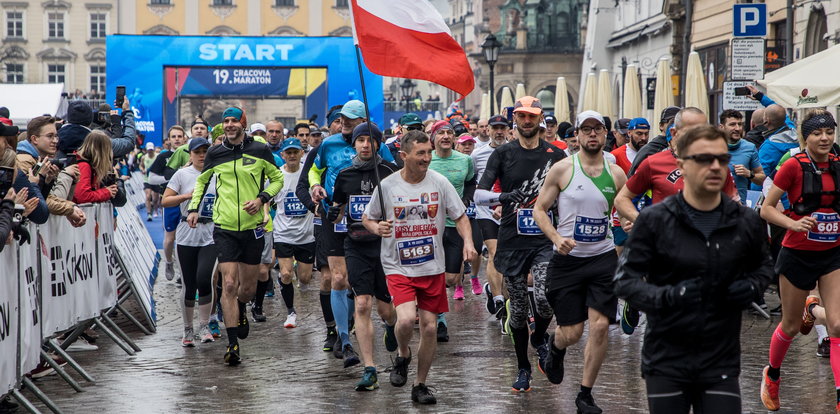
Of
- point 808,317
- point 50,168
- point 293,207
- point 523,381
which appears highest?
point 50,168

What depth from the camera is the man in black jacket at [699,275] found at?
4992 millimetres

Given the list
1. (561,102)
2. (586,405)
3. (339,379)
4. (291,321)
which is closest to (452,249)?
(291,321)

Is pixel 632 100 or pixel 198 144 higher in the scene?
pixel 632 100

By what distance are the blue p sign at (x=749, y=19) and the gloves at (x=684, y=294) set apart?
11299 millimetres

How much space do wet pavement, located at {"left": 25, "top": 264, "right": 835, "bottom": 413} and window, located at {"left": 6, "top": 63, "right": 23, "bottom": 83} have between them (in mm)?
95885

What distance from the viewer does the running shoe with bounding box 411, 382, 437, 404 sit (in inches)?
325

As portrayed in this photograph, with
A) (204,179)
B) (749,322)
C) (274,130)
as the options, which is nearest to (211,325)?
(204,179)

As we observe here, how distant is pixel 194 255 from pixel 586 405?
203 inches

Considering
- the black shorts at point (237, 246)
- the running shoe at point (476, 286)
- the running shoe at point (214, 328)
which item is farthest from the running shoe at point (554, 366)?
the running shoe at point (476, 286)

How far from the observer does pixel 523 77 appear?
65312 millimetres

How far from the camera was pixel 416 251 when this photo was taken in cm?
845

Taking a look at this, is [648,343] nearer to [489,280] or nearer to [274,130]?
[489,280]

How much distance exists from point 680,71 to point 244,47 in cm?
1288

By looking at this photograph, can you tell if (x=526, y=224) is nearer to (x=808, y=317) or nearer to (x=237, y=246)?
(x=808, y=317)
